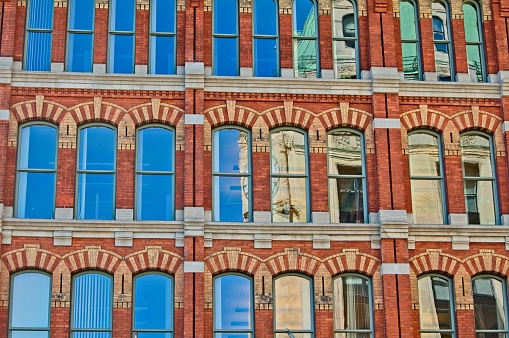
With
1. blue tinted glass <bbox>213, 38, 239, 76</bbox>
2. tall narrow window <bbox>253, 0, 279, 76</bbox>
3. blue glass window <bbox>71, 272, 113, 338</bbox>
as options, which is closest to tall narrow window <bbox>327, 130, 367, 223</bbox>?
tall narrow window <bbox>253, 0, 279, 76</bbox>

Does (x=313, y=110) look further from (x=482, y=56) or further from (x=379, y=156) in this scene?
(x=482, y=56)

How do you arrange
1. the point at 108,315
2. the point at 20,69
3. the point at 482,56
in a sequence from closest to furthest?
the point at 108,315
the point at 20,69
the point at 482,56

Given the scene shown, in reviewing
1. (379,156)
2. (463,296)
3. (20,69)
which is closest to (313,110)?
(379,156)

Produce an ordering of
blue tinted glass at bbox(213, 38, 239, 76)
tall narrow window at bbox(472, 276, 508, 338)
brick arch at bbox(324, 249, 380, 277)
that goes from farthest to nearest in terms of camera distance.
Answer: blue tinted glass at bbox(213, 38, 239, 76) < tall narrow window at bbox(472, 276, 508, 338) < brick arch at bbox(324, 249, 380, 277)

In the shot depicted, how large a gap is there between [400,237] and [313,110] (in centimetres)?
427

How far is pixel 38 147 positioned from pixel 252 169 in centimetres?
581

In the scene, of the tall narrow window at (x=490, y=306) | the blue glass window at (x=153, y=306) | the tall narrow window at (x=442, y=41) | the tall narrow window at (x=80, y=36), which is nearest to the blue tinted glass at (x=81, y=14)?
the tall narrow window at (x=80, y=36)

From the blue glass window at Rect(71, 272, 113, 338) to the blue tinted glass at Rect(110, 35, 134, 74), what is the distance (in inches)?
231

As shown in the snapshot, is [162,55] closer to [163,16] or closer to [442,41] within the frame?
[163,16]

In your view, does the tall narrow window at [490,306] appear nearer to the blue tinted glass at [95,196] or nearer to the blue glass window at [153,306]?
the blue glass window at [153,306]

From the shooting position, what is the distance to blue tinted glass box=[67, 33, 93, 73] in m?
27.1

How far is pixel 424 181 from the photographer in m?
27.1

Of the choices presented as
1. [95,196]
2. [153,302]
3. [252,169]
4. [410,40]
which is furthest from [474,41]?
[153,302]

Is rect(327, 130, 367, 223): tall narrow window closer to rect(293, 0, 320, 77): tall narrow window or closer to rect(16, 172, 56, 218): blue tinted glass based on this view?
rect(293, 0, 320, 77): tall narrow window
